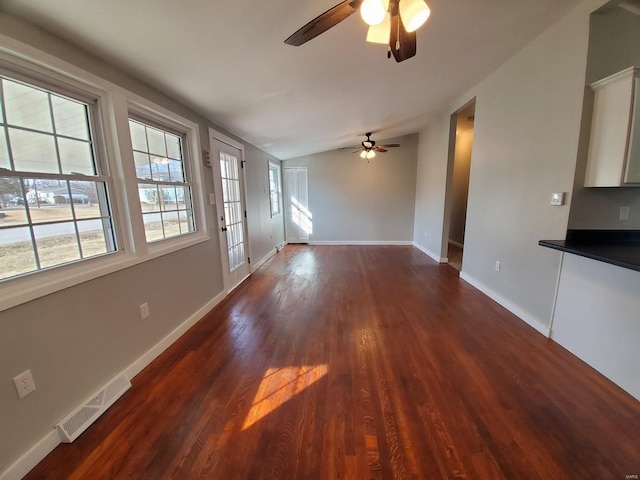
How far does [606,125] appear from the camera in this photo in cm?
183

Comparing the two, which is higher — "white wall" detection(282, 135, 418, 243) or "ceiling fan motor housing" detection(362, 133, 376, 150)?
"ceiling fan motor housing" detection(362, 133, 376, 150)

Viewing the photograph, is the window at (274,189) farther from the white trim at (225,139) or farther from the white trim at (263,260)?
the white trim at (225,139)

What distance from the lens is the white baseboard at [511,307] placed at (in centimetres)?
231

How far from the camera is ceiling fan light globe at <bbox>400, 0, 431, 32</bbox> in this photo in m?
1.21

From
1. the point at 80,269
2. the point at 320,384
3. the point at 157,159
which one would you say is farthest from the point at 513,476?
the point at 157,159

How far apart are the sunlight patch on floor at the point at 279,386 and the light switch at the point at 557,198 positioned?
2.36 m

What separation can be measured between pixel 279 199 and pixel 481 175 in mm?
4322

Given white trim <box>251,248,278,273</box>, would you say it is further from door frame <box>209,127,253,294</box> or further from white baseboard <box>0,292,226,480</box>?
white baseboard <box>0,292,226,480</box>

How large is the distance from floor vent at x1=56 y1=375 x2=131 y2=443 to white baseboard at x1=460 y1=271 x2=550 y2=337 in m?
3.43

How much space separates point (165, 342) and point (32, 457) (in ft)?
3.16

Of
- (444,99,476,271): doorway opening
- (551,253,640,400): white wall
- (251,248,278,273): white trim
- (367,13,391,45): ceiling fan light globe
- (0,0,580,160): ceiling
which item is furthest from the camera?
(444,99,476,271): doorway opening

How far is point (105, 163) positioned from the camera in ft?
5.64

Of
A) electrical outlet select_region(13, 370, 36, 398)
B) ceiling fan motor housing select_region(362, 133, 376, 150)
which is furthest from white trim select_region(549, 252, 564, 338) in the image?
ceiling fan motor housing select_region(362, 133, 376, 150)

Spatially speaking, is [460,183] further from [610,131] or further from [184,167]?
[184,167]
